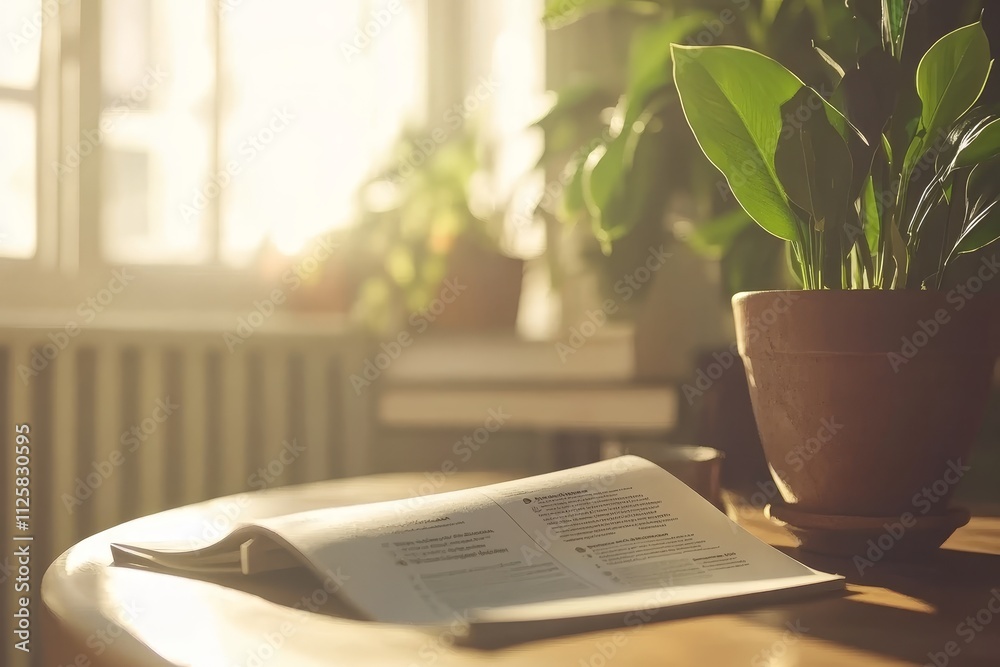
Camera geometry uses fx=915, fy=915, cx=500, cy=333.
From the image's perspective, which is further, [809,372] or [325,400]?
Answer: [325,400]

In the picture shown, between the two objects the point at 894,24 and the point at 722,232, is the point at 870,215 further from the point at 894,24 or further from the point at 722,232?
the point at 722,232

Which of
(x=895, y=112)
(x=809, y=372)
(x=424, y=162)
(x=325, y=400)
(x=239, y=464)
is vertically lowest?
(x=239, y=464)

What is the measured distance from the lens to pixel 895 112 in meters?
0.60

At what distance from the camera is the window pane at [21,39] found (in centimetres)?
189

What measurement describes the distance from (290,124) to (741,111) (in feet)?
5.40

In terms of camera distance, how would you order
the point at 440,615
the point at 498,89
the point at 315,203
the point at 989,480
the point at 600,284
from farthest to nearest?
the point at 498,89 < the point at 315,203 < the point at 600,284 < the point at 989,480 < the point at 440,615

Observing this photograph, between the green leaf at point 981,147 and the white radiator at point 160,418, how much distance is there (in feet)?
4.82

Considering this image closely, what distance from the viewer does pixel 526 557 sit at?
1.70ft

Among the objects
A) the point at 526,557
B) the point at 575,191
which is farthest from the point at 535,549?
the point at 575,191

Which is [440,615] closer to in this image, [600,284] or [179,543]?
[179,543]

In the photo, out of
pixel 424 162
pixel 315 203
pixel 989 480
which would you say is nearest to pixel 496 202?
pixel 424 162

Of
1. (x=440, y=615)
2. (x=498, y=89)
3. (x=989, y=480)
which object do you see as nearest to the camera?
(x=440, y=615)

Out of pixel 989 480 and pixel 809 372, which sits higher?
pixel 809 372

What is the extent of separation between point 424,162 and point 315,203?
12.1 inches
